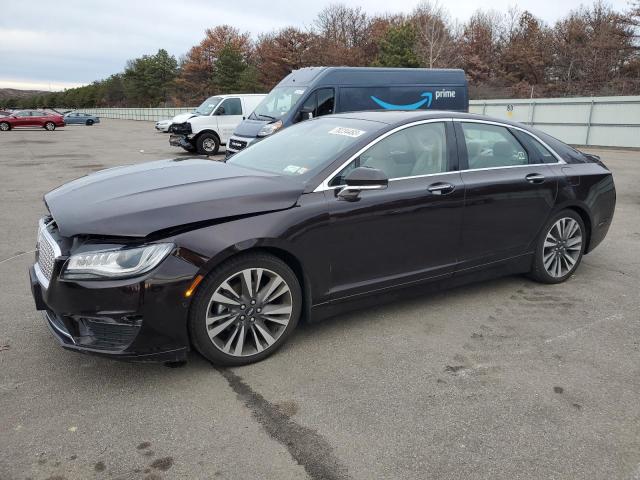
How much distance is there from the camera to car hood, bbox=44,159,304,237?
304 centimetres

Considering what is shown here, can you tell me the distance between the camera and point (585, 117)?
21.1 metres

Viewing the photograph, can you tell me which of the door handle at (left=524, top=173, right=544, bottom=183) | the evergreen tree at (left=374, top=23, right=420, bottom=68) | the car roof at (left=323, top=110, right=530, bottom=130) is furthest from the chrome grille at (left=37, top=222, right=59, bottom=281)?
the evergreen tree at (left=374, top=23, right=420, bottom=68)

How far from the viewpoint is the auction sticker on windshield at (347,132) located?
156 inches

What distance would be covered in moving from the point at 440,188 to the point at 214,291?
6.20 ft

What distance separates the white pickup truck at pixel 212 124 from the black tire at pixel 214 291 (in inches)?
568

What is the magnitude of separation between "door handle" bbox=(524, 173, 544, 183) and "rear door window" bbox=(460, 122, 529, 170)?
134 millimetres

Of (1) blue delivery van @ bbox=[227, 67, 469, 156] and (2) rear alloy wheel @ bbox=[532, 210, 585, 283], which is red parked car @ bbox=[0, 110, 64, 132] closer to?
(1) blue delivery van @ bbox=[227, 67, 469, 156]

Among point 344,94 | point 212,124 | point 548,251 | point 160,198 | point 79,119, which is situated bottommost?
point 548,251

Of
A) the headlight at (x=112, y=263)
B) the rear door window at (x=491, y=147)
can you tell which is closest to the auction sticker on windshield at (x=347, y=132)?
the rear door window at (x=491, y=147)

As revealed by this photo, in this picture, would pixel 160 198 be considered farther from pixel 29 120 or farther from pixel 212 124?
pixel 29 120

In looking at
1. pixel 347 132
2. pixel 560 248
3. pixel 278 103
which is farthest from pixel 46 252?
pixel 278 103

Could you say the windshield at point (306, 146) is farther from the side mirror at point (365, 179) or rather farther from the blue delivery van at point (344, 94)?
the blue delivery van at point (344, 94)

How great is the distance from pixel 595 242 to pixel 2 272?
578 centimetres

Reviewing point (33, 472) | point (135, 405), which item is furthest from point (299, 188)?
point (33, 472)
